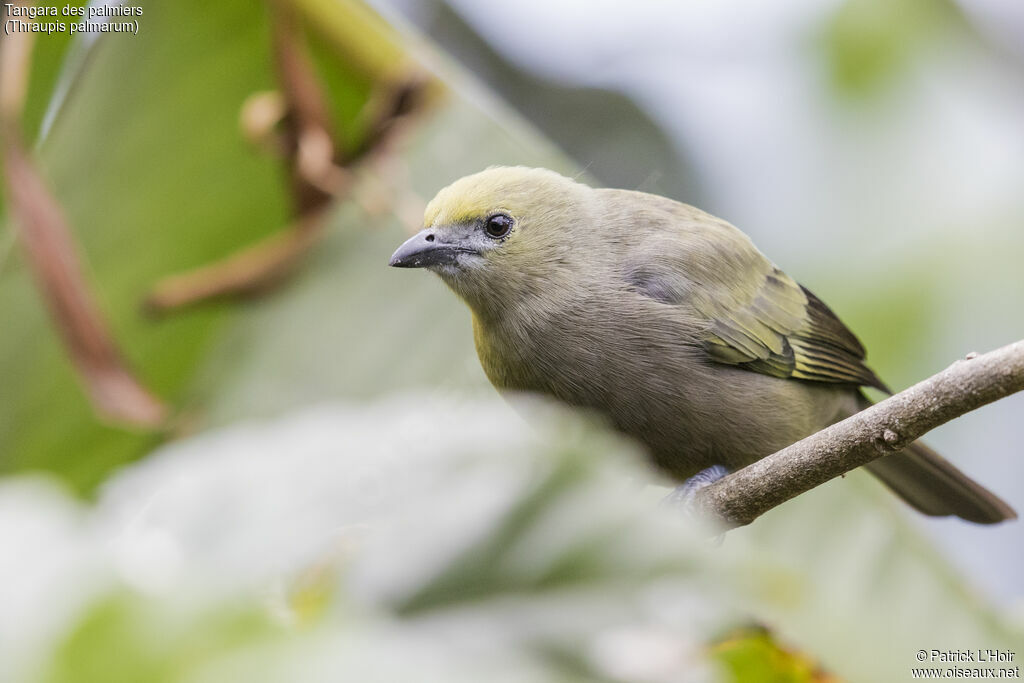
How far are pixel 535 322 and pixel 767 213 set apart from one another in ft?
8.42

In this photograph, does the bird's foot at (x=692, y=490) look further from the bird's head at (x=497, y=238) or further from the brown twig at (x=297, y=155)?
the brown twig at (x=297, y=155)

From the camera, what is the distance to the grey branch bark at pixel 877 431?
181cm

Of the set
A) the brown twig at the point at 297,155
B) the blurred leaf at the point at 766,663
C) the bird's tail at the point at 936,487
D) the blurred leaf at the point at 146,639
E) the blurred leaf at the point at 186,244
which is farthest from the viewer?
the blurred leaf at the point at 186,244

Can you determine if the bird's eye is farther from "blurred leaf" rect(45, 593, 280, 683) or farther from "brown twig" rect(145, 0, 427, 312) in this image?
"blurred leaf" rect(45, 593, 280, 683)

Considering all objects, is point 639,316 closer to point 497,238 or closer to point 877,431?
point 497,238

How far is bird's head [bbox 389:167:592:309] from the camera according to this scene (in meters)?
2.85

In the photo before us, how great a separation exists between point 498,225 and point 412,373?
0.89 m

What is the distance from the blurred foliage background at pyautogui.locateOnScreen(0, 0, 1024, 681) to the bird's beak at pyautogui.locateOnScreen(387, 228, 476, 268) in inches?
13.5

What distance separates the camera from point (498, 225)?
292cm

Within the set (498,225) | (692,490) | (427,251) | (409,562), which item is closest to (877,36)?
(498,225)

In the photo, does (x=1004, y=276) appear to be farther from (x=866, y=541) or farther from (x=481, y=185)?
(x=481, y=185)

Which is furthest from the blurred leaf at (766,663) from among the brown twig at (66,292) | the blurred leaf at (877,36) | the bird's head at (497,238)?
the blurred leaf at (877,36)

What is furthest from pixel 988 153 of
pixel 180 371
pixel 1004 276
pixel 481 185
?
pixel 180 371

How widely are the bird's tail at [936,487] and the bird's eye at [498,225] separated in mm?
1262
